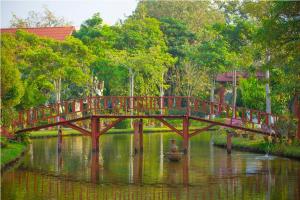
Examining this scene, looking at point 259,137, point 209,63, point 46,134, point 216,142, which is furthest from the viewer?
point 209,63

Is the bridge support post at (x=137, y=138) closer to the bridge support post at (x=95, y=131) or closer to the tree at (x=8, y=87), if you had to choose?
the bridge support post at (x=95, y=131)

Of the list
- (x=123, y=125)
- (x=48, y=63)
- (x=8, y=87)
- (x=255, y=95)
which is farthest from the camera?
(x=123, y=125)

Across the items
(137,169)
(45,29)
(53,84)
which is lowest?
(137,169)

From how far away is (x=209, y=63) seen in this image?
68500mm

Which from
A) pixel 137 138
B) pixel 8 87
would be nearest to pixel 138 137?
pixel 137 138

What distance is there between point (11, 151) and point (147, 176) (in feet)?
31.9

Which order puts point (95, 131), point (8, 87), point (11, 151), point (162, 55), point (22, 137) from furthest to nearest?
point (162, 55) → point (22, 137) → point (95, 131) → point (11, 151) → point (8, 87)

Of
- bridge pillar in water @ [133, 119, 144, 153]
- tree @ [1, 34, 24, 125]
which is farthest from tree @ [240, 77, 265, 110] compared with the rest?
tree @ [1, 34, 24, 125]

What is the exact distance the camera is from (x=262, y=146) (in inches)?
1631

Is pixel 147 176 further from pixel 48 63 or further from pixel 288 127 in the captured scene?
pixel 48 63

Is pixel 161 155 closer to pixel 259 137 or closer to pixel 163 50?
pixel 259 137

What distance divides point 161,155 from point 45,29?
3802 cm

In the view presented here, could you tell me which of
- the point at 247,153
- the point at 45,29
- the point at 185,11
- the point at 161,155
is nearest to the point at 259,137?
the point at 247,153

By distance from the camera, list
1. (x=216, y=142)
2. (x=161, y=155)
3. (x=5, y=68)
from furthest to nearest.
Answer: (x=216, y=142) < (x=161, y=155) < (x=5, y=68)
